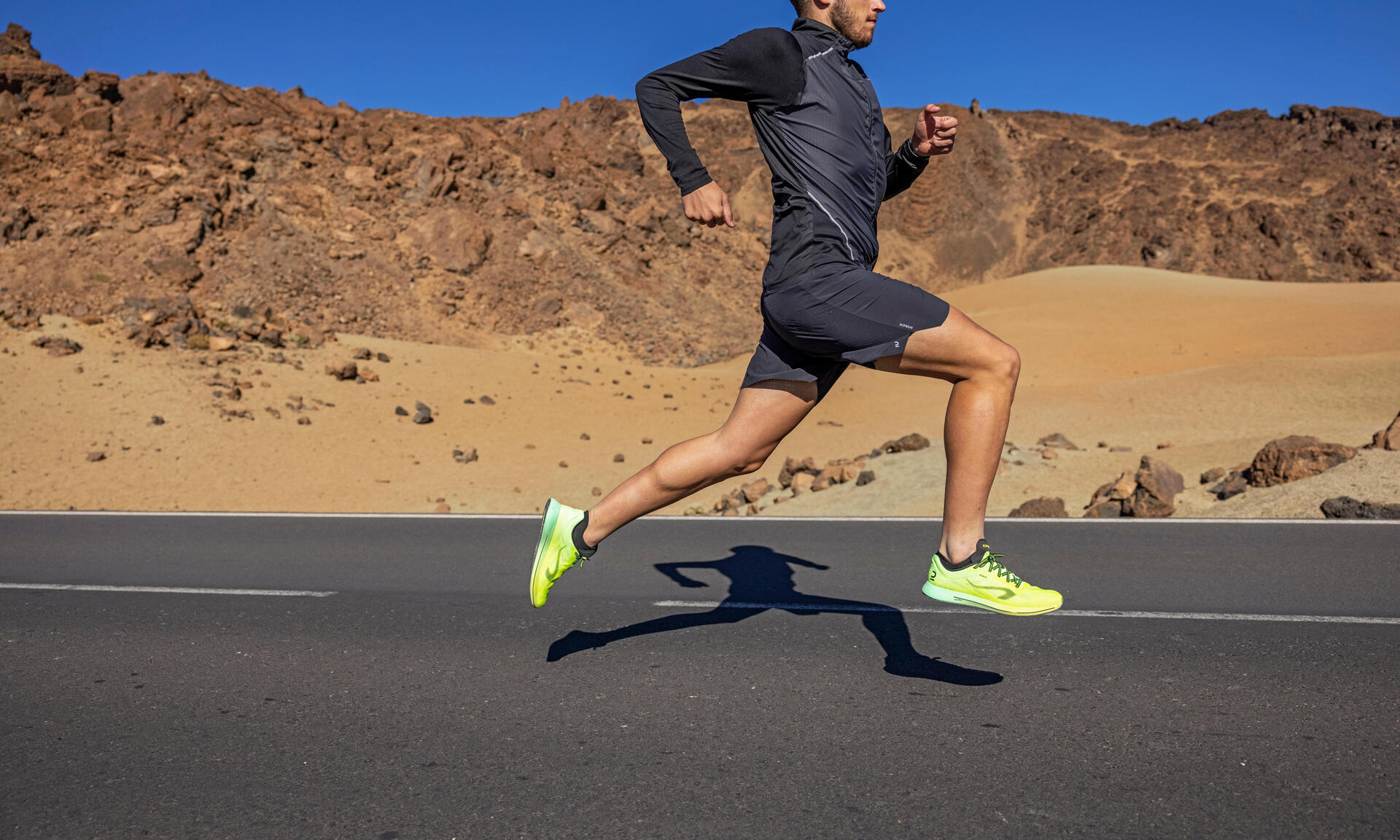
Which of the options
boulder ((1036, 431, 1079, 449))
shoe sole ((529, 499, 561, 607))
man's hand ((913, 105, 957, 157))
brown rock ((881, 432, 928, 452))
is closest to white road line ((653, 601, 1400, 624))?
shoe sole ((529, 499, 561, 607))

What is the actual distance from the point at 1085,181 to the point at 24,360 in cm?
7476

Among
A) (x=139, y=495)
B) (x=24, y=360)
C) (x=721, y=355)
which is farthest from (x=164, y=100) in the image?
(x=139, y=495)

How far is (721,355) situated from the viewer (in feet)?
112

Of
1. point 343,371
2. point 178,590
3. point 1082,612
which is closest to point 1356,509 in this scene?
point 1082,612

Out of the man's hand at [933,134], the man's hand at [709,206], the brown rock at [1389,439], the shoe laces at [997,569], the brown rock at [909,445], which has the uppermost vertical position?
the man's hand at [933,134]

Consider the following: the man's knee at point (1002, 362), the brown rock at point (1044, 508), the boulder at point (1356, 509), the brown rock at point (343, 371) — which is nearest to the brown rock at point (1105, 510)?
the brown rock at point (1044, 508)

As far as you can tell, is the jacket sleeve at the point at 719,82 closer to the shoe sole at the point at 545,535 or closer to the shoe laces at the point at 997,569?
the shoe sole at the point at 545,535

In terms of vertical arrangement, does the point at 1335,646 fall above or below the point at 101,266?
below

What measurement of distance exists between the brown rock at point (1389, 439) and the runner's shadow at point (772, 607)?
23.4 ft

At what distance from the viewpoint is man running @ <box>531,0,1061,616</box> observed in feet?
10.8

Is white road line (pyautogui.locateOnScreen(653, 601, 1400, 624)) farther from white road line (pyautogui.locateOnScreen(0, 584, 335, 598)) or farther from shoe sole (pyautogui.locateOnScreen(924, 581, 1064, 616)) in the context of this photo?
white road line (pyautogui.locateOnScreen(0, 584, 335, 598))

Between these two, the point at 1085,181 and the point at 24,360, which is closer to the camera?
the point at 24,360

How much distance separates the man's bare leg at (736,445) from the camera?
3594 millimetres

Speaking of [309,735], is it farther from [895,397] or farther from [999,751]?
[895,397]
